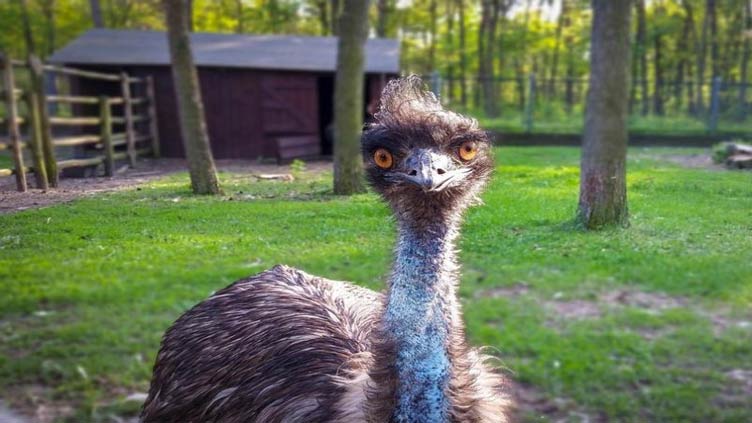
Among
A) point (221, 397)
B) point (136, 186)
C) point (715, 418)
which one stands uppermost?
point (136, 186)

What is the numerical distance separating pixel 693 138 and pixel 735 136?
480 mm

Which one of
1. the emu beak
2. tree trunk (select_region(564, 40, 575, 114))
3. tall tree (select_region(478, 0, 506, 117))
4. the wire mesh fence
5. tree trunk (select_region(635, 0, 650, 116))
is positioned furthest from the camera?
tall tree (select_region(478, 0, 506, 117))

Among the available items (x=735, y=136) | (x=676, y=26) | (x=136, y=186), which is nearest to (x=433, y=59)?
(x=676, y=26)

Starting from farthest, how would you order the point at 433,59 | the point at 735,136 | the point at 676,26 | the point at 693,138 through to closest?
the point at 433,59 < the point at 676,26 < the point at 693,138 < the point at 735,136

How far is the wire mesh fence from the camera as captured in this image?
4.42m

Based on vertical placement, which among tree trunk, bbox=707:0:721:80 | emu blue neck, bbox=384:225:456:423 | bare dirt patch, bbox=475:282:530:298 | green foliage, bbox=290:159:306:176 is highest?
tree trunk, bbox=707:0:721:80

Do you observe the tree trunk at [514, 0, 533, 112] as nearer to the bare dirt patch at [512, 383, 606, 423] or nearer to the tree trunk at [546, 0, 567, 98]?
the tree trunk at [546, 0, 567, 98]

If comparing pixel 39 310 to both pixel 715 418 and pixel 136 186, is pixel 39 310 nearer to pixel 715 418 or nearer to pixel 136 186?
pixel 136 186

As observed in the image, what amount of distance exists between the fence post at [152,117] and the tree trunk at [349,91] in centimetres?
81

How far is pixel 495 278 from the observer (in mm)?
3250

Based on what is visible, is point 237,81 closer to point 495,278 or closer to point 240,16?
point 240,16

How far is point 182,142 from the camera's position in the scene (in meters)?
3.28

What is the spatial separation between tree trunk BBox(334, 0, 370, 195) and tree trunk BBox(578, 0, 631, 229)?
100 centimetres

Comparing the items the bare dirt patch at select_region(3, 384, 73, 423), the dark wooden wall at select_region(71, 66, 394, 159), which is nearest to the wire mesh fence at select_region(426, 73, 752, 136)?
the dark wooden wall at select_region(71, 66, 394, 159)
